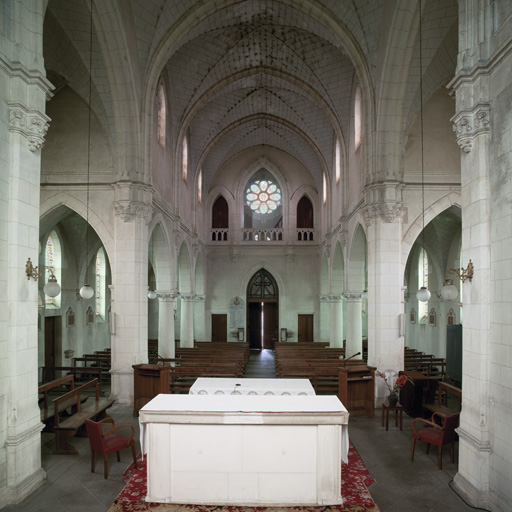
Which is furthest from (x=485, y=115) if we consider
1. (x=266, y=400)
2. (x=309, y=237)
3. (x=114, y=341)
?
(x=309, y=237)

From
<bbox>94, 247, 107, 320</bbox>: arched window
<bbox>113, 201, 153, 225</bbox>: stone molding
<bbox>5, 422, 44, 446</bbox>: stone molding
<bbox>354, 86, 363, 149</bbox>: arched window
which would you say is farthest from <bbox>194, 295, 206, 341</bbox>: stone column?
<bbox>5, 422, 44, 446</bbox>: stone molding

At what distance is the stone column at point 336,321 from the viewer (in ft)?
64.5

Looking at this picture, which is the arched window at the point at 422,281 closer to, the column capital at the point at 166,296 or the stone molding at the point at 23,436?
the column capital at the point at 166,296

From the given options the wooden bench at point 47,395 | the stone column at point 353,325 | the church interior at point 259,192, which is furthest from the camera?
the stone column at point 353,325

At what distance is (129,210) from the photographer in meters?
11.5

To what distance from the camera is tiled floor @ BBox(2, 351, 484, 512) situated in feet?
19.4

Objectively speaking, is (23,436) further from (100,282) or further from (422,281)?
(422,281)

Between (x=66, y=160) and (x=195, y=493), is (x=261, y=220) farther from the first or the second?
(x=195, y=493)

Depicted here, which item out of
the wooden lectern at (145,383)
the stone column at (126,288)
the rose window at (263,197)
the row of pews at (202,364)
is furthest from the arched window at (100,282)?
the wooden lectern at (145,383)

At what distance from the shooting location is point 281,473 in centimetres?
550

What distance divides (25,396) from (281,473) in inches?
142

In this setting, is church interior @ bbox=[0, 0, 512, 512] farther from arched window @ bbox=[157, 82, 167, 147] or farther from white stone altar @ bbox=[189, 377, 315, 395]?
white stone altar @ bbox=[189, 377, 315, 395]

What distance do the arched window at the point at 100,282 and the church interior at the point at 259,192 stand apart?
0.43 feet

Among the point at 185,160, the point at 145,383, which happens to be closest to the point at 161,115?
the point at 185,160
